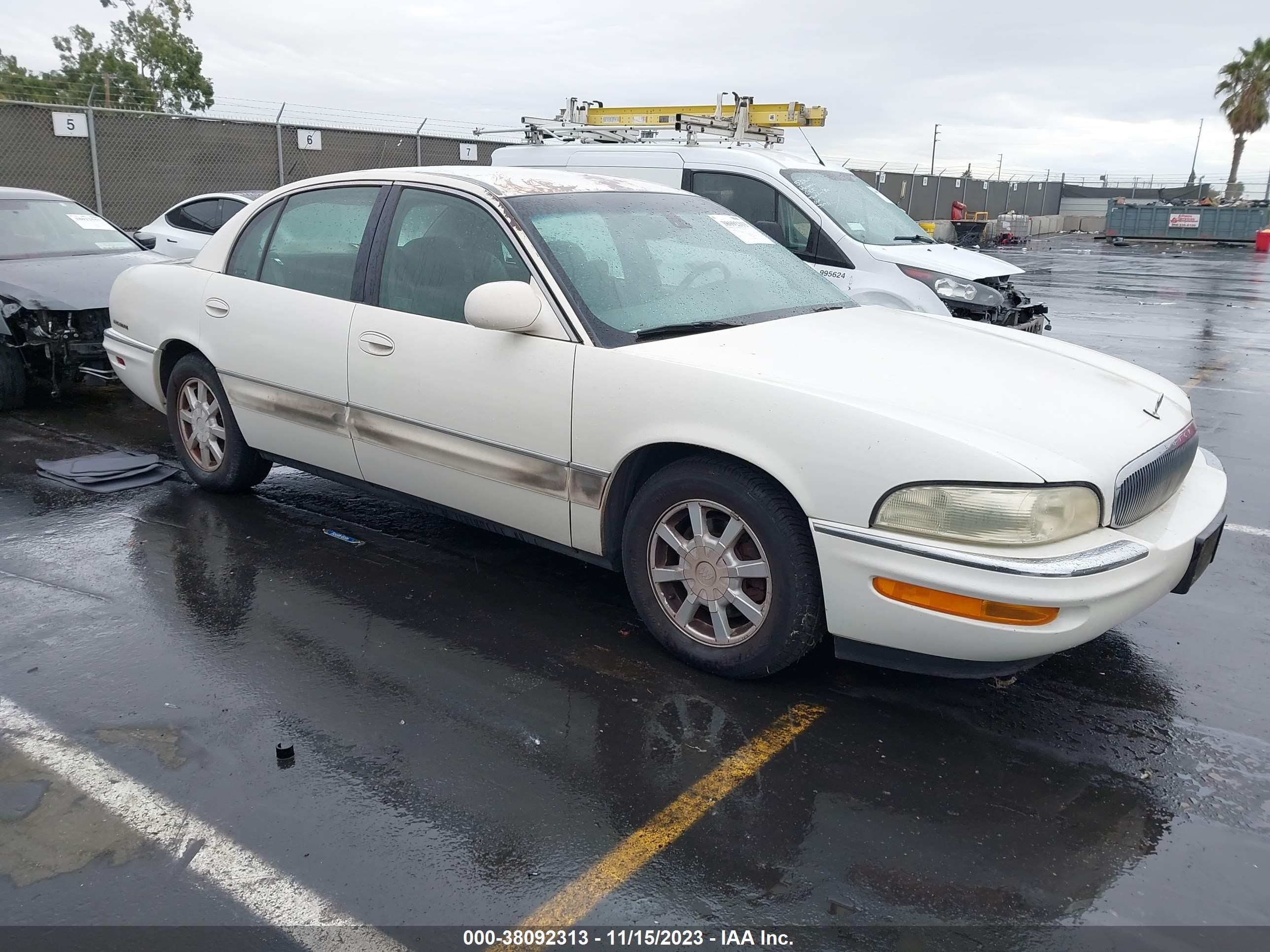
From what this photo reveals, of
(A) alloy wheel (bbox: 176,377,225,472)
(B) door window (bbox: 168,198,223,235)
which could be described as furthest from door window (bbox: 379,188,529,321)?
(B) door window (bbox: 168,198,223,235)

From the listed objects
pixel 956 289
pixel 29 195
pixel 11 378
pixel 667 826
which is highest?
pixel 29 195

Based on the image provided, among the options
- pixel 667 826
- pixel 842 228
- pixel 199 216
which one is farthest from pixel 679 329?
pixel 199 216

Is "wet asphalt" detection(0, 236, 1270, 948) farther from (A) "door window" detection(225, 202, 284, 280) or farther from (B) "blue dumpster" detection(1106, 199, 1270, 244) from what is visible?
(B) "blue dumpster" detection(1106, 199, 1270, 244)

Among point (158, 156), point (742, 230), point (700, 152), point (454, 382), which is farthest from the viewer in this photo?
point (158, 156)

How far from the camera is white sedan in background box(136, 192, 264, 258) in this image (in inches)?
446

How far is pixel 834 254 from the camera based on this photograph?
850cm

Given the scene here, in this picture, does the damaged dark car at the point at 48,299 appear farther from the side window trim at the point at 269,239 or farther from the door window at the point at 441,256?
the door window at the point at 441,256

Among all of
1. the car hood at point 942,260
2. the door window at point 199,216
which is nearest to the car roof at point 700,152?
the car hood at point 942,260

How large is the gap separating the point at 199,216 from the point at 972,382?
414 inches

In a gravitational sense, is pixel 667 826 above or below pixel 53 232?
below

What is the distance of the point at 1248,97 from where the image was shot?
172 ft

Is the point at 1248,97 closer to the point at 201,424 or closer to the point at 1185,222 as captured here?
the point at 1185,222

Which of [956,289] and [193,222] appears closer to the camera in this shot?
[956,289]

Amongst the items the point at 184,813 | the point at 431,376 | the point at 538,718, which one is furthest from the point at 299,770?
the point at 431,376
